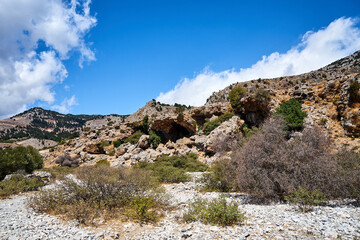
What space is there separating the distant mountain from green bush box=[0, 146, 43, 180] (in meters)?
69.5

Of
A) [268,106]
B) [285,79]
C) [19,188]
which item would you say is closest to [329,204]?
[19,188]

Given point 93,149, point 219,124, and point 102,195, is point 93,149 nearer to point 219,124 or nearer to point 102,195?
point 219,124

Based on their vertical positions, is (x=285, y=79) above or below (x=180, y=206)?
above

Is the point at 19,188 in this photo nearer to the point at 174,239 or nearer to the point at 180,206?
the point at 180,206

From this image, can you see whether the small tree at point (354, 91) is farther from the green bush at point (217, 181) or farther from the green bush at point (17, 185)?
the green bush at point (17, 185)

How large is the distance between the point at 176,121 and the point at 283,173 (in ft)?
78.3

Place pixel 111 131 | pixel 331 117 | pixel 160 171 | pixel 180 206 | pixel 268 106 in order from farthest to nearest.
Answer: pixel 111 131
pixel 268 106
pixel 331 117
pixel 160 171
pixel 180 206

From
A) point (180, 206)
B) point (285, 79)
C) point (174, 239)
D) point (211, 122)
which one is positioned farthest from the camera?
point (285, 79)

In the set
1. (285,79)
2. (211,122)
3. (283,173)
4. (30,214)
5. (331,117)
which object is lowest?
(30,214)

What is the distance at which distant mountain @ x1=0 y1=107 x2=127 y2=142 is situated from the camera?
9106cm

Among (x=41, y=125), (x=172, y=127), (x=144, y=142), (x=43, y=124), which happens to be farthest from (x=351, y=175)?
(x=43, y=124)

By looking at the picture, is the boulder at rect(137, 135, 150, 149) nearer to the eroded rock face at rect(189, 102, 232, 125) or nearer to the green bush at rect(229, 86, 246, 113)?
the eroded rock face at rect(189, 102, 232, 125)

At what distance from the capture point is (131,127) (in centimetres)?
3406

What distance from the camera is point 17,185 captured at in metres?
11.7
